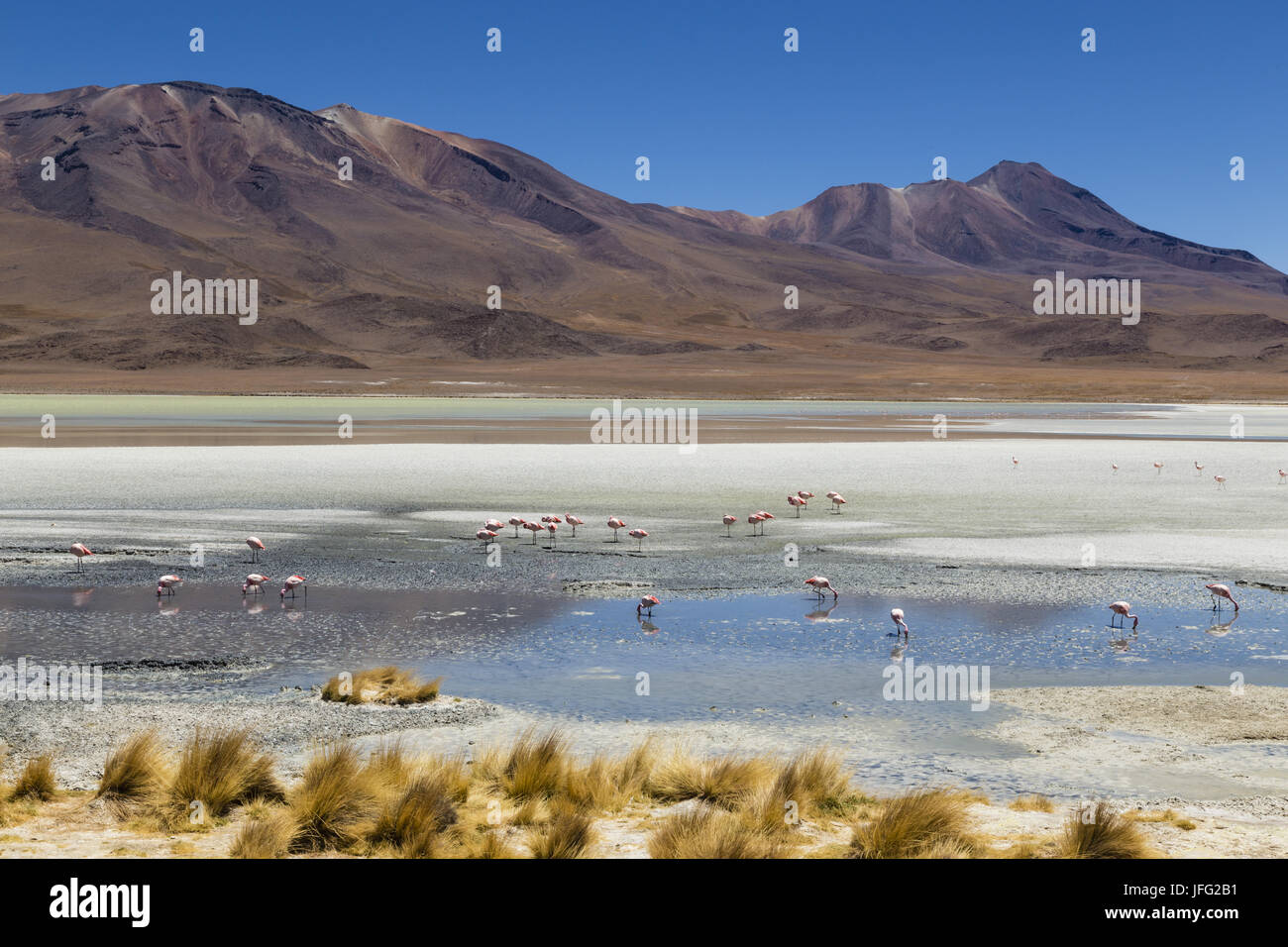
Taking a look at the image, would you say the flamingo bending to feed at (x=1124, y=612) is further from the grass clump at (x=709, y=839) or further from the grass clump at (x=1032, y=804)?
the grass clump at (x=709, y=839)

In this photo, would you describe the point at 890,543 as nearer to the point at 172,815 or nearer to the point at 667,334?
the point at 172,815

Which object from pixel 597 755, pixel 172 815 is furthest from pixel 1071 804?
pixel 172 815

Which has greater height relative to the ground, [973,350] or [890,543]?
[973,350]

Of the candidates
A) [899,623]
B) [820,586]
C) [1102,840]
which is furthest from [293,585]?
[1102,840]

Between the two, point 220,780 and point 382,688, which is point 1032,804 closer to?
point 220,780

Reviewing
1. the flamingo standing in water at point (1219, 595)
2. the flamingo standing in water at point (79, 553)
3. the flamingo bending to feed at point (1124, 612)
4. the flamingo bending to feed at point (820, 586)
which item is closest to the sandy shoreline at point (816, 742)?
the flamingo bending to feed at point (1124, 612)

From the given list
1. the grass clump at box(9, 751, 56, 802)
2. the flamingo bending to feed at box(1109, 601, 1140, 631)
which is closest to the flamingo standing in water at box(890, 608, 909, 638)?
the flamingo bending to feed at box(1109, 601, 1140, 631)
